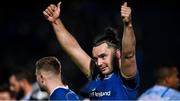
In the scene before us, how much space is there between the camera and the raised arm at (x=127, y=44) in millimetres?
5816

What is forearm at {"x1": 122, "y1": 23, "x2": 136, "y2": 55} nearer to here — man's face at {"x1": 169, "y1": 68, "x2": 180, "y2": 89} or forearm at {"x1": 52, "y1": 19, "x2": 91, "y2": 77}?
forearm at {"x1": 52, "y1": 19, "x2": 91, "y2": 77}

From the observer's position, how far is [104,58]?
243 inches

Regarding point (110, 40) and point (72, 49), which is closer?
point (110, 40)

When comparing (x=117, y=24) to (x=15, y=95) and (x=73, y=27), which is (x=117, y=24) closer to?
(x=73, y=27)

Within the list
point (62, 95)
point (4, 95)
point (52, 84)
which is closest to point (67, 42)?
point (52, 84)

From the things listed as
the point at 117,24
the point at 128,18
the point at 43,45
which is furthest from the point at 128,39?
the point at 43,45

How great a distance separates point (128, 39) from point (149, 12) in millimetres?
6592

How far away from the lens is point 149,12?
1237 cm

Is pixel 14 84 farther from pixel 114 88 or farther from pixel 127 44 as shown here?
pixel 127 44

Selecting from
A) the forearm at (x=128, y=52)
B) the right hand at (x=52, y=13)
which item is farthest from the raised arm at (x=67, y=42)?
the forearm at (x=128, y=52)

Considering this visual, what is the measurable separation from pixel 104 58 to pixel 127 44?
1.30 feet

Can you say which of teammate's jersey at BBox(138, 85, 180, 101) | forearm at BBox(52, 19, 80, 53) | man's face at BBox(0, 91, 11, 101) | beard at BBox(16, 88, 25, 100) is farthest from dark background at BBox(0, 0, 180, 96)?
forearm at BBox(52, 19, 80, 53)

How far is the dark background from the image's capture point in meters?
12.1

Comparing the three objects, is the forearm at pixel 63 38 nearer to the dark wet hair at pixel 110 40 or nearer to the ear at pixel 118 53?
the dark wet hair at pixel 110 40
